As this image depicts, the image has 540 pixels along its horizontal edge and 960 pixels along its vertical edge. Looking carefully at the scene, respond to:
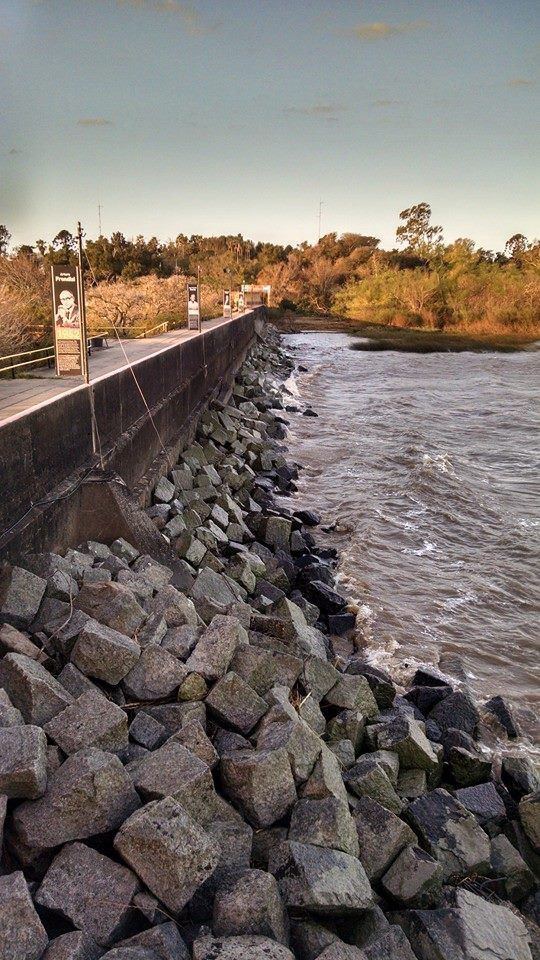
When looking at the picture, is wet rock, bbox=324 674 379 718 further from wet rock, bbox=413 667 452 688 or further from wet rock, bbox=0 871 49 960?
wet rock, bbox=0 871 49 960

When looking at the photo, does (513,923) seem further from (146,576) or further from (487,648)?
(487,648)

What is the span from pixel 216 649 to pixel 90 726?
1.05 m

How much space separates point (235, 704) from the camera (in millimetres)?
4070

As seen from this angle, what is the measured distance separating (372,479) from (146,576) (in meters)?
8.96

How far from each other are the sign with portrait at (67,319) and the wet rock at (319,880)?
6862mm

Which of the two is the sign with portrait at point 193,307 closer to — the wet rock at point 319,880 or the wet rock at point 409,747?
the wet rock at point 409,747

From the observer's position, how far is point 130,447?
8.83m

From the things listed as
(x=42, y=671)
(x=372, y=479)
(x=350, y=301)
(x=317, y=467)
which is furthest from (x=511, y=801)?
(x=350, y=301)

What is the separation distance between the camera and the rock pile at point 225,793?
9.43ft

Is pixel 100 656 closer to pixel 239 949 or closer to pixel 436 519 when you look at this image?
pixel 239 949

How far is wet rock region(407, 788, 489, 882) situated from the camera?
13.1ft

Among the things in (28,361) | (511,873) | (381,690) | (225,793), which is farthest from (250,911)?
(28,361)

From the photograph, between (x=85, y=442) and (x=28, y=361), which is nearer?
(x=85, y=442)

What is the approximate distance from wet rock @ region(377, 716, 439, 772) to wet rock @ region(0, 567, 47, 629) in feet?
7.75
